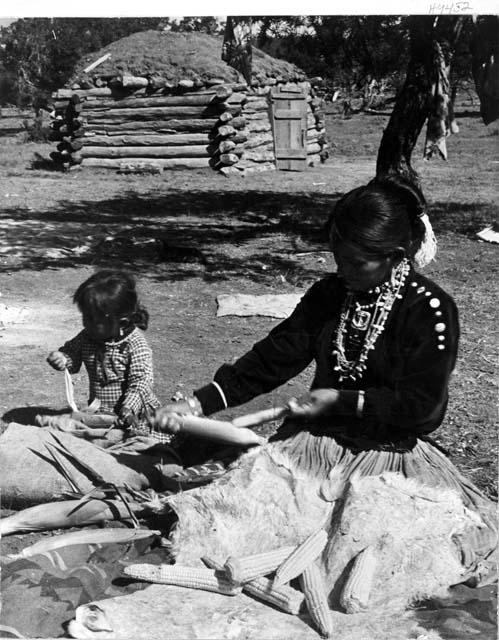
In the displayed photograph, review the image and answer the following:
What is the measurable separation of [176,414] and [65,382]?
2.11 feet

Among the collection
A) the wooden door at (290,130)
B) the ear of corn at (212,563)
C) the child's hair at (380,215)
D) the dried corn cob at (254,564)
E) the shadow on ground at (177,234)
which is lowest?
the ear of corn at (212,563)

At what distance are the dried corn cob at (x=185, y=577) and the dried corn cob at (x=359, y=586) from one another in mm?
390

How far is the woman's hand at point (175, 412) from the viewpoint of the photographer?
3.21 m

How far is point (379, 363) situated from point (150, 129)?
9.77ft

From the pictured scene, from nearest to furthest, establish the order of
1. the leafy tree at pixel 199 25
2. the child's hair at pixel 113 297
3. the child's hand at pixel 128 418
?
the leafy tree at pixel 199 25 → the child's hair at pixel 113 297 → the child's hand at pixel 128 418

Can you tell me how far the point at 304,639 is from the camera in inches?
108

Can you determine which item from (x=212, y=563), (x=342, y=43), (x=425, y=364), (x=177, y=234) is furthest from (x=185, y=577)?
(x=342, y=43)

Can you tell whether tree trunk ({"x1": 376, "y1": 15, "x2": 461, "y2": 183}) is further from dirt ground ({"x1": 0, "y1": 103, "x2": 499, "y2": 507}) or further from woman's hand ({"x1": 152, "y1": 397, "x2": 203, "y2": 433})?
woman's hand ({"x1": 152, "y1": 397, "x2": 203, "y2": 433})

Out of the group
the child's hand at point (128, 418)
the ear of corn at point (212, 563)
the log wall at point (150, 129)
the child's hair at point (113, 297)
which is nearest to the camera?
the ear of corn at point (212, 563)

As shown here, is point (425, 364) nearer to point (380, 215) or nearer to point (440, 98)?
point (380, 215)

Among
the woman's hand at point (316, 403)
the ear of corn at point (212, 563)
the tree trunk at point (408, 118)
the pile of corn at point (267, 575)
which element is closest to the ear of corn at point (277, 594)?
the pile of corn at point (267, 575)

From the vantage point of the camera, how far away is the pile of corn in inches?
111

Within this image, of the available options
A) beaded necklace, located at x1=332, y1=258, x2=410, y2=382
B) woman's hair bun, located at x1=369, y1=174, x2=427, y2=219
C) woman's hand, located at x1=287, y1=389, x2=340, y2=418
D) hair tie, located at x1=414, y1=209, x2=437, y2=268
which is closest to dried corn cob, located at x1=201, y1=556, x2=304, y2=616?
woman's hand, located at x1=287, y1=389, x2=340, y2=418

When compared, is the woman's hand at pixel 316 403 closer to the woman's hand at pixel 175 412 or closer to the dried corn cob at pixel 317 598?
the woman's hand at pixel 175 412
